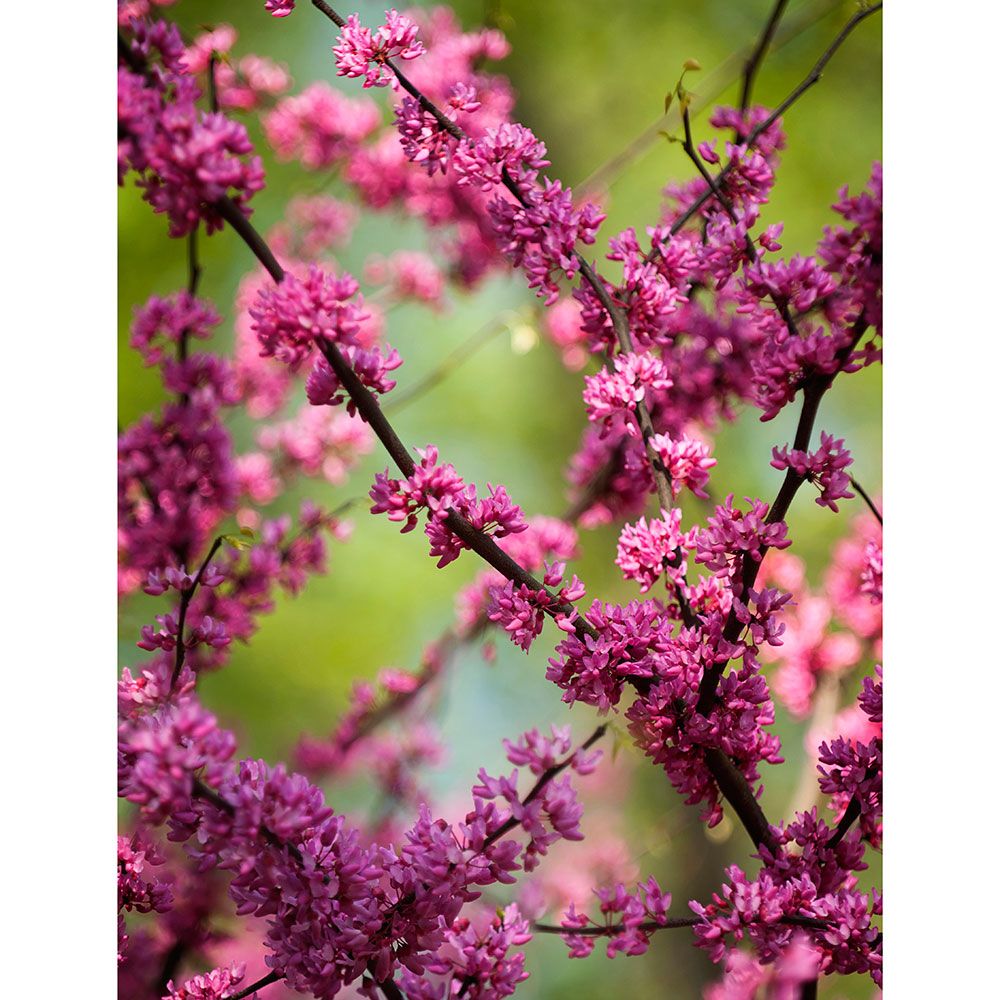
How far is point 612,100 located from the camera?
194 cm

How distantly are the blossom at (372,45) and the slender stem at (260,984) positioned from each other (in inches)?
21.9

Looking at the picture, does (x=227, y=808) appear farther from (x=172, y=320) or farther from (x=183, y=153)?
(x=172, y=320)

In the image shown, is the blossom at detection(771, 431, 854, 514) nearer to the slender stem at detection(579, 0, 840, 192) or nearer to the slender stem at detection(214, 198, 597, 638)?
the slender stem at detection(214, 198, 597, 638)

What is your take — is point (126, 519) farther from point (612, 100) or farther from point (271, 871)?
point (612, 100)

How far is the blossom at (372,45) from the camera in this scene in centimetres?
62

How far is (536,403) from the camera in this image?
2391mm

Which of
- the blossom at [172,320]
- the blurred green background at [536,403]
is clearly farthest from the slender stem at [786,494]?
the blossom at [172,320]

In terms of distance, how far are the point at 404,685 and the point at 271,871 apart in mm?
659

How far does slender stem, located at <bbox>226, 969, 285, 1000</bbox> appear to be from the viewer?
1.87ft

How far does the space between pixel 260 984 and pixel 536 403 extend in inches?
74.5

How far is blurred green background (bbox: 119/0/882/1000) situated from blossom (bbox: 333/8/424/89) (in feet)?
1.75

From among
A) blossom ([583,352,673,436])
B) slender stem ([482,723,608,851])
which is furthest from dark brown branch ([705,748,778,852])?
blossom ([583,352,673,436])

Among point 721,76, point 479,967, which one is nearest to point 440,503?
point 479,967
